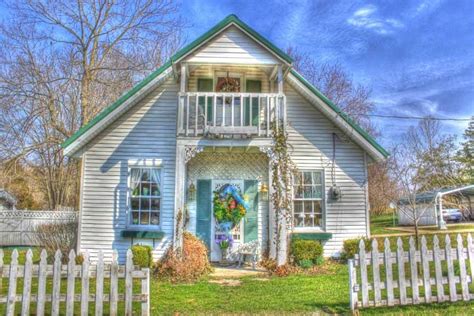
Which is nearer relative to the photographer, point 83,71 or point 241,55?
point 241,55

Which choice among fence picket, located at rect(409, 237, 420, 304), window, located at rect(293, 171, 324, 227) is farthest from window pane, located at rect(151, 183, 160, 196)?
fence picket, located at rect(409, 237, 420, 304)

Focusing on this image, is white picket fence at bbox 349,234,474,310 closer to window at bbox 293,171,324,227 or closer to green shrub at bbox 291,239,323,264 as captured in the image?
green shrub at bbox 291,239,323,264

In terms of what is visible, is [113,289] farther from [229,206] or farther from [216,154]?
[216,154]

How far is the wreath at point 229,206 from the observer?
11.5 meters

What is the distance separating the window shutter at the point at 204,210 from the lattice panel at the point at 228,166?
34cm

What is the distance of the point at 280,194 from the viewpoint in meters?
10.6

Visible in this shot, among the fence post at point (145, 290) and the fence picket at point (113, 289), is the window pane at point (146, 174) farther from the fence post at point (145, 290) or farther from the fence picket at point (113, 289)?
the fence post at point (145, 290)

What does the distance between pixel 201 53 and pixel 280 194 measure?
15.7 feet

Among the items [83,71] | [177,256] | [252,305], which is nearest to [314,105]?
[177,256]

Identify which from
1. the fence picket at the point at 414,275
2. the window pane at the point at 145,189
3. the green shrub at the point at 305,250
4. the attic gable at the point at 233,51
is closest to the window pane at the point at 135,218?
the window pane at the point at 145,189

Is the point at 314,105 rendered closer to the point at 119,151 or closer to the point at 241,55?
the point at 241,55

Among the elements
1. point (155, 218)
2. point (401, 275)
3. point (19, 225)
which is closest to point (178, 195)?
point (155, 218)

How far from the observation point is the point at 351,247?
11.1 meters

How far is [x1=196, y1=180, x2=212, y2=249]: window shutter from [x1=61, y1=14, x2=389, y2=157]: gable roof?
3.53 meters
